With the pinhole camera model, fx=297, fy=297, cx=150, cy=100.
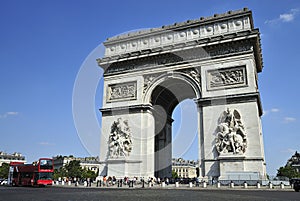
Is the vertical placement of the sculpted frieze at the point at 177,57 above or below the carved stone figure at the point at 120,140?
above

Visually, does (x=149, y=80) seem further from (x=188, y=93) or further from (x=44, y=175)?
(x=44, y=175)

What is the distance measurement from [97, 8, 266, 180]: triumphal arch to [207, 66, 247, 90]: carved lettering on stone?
7 centimetres

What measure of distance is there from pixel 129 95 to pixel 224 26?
9.82m

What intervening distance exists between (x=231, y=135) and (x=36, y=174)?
1466cm

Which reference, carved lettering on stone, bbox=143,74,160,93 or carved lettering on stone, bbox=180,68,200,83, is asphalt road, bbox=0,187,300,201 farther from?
carved lettering on stone, bbox=143,74,160,93

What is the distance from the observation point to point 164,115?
2892 centimetres

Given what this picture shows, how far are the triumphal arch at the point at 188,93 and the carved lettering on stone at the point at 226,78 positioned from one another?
0.07m

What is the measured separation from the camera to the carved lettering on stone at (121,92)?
1031 inches

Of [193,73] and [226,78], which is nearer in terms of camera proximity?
[226,78]

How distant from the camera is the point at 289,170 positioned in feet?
190

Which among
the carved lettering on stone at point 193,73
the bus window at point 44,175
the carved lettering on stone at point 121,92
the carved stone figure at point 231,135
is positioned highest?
the carved lettering on stone at point 193,73

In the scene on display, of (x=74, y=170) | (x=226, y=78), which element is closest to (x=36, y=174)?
(x=226, y=78)

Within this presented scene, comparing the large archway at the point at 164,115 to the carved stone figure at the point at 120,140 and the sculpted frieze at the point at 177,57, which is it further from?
the carved stone figure at the point at 120,140

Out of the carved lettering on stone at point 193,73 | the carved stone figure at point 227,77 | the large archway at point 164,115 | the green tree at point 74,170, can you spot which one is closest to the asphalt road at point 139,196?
the carved stone figure at point 227,77
